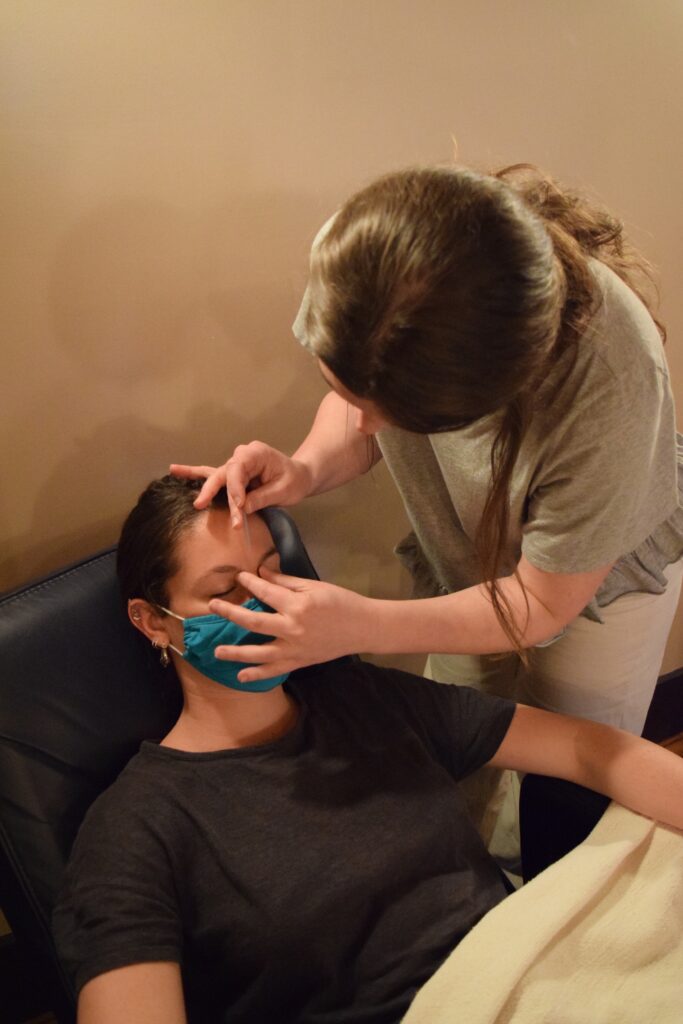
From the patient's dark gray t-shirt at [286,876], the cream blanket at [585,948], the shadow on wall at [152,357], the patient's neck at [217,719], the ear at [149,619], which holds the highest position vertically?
the shadow on wall at [152,357]

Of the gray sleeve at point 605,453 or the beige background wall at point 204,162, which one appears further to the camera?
the beige background wall at point 204,162

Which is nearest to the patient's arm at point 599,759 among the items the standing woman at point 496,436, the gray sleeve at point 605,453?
the standing woman at point 496,436

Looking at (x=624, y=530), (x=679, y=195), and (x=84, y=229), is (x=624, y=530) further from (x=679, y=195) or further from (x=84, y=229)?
(x=679, y=195)

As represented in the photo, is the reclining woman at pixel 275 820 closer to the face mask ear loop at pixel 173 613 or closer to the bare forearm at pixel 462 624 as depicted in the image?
the face mask ear loop at pixel 173 613

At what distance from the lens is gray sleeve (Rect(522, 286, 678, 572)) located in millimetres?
983

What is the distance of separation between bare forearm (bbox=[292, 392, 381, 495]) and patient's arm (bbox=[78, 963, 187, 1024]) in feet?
2.48

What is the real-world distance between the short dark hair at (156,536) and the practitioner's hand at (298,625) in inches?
7.2

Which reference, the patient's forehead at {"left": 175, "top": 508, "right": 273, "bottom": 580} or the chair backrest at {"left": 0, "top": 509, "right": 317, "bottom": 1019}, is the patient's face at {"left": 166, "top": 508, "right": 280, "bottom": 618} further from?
the chair backrest at {"left": 0, "top": 509, "right": 317, "bottom": 1019}

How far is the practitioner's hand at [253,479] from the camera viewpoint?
123 centimetres

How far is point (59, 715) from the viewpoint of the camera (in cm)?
120

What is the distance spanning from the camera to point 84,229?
1.25m

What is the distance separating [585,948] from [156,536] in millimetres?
843

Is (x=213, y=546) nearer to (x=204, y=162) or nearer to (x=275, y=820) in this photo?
(x=275, y=820)

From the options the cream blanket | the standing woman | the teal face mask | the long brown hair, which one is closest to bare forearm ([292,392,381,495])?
the standing woman
